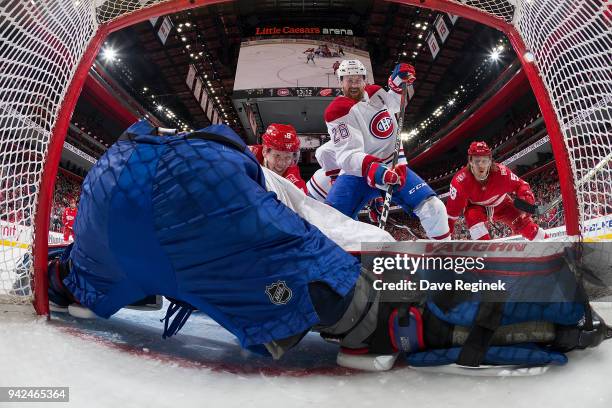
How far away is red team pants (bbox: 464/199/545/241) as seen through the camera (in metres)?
3.06

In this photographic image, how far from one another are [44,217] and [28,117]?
371 mm

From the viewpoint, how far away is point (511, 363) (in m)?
0.87

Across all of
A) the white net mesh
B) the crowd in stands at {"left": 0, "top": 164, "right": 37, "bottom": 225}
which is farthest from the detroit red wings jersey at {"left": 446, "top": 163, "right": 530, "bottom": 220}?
the crowd in stands at {"left": 0, "top": 164, "right": 37, "bottom": 225}

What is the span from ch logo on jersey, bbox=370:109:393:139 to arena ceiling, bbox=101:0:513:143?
8230mm

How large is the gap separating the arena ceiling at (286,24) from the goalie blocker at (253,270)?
959 cm

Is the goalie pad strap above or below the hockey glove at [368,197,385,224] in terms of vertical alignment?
below

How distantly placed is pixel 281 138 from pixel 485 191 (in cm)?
167

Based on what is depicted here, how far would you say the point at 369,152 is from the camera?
2.24 m

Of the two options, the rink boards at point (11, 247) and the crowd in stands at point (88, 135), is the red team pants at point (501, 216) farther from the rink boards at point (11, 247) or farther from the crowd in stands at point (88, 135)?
the crowd in stands at point (88, 135)

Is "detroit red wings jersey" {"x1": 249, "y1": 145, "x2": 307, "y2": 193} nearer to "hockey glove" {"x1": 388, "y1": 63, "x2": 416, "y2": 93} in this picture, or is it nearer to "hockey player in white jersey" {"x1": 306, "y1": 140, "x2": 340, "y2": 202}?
"hockey player in white jersey" {"x1": 306, "y1": 140, "x2": 340, "y2": 202}

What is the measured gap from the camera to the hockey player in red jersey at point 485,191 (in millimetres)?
2854

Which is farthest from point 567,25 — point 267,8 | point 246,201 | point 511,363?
point 267,8

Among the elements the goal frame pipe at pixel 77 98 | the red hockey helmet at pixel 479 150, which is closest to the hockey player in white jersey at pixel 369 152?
the goal frame pipe at pixel 77 98

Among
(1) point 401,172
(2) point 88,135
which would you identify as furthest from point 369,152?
(2) point 88,135
